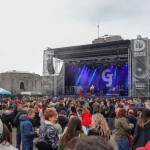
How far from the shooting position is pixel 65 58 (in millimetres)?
35094

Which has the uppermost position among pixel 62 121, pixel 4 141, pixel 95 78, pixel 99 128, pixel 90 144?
pixel 95 78

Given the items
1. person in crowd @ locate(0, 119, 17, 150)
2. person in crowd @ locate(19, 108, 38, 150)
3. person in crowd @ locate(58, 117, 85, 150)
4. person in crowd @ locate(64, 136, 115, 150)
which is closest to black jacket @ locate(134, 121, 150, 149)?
person in crowd @ locate(58, 117, 85, 150)

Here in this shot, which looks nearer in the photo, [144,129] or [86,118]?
[144,129]

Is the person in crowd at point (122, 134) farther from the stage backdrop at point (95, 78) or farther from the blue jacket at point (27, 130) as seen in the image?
the stage backdrop at point (95, 78)

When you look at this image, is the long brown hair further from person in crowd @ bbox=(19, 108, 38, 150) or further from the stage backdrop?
the stage backdrop

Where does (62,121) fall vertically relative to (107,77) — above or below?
below

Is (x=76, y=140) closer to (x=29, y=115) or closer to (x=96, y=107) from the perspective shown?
(x=29, y=115)

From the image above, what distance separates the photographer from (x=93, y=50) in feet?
105

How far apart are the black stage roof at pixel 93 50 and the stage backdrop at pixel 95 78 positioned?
1906 millimetres

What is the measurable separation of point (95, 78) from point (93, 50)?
4.62 meters

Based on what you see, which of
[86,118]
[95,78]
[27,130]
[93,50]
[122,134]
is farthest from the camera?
[95,78]

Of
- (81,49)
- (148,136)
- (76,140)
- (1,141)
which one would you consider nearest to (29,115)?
(148,136)

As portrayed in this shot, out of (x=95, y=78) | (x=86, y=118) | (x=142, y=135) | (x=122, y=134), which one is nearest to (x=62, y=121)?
(x=122, y=134)

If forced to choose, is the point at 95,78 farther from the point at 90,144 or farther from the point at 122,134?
the point at 90,144
